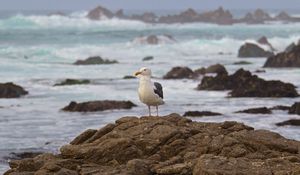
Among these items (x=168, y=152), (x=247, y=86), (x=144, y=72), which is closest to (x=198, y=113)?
(x=247, y=86)

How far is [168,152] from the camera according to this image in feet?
42.2

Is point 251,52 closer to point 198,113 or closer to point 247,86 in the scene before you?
point 247,86

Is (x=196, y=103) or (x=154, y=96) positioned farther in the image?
(x=196, y=103)

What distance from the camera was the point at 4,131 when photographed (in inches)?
886

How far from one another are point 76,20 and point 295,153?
112010 millimetres

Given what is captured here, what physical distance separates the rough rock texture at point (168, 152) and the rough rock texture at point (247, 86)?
17078 millimetres

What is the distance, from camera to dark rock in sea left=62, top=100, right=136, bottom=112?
27.1 meters

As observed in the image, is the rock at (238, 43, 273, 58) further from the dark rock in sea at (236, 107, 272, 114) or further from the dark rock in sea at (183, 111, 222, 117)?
the dark rock in sea at (183, 111, 222, 117)

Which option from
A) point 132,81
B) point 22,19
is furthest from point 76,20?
point 132,81

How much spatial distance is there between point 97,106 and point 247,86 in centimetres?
731

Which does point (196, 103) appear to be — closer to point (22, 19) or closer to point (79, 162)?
→ point (79, 162)

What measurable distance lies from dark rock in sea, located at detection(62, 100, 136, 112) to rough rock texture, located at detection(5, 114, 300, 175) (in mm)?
13050

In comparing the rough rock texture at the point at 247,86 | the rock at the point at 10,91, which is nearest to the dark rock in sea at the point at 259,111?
the rough rock texture at the point at 247,86

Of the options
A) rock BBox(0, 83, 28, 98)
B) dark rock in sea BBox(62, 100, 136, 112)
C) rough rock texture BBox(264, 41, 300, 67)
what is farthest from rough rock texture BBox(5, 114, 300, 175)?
rough rock texture BBox(264, 41, 300, 67)
